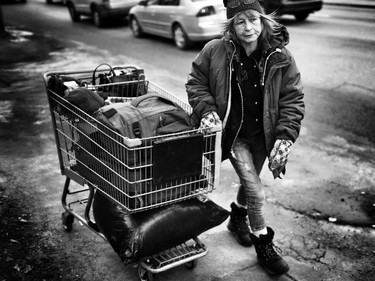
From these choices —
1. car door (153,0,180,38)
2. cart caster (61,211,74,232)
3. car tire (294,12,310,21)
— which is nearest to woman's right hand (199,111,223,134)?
cart caster (61,211,74,232)

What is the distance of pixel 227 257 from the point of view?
11.5 feet

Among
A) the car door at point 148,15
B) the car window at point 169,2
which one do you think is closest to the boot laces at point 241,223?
the car window at point 169,2

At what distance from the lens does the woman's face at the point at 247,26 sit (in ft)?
9.89

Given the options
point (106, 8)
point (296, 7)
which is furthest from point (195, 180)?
point (106, 8)

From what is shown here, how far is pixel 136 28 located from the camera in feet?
41.6

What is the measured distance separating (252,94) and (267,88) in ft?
0.42

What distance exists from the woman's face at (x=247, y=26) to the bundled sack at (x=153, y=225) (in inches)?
46.4

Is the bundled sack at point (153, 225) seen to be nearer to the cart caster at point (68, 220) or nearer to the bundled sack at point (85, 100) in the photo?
the cart caster at point (68, 220)

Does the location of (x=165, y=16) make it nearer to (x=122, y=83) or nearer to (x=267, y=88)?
(x=122, y=83)

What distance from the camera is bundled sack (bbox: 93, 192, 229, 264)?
9.81 feet

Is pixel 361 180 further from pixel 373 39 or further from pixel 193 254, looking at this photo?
pixel 373 39

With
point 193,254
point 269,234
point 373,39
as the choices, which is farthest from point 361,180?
point 373,39

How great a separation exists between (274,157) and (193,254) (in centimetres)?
89

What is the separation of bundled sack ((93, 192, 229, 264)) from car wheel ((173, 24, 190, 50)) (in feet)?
25.5
